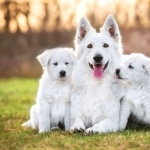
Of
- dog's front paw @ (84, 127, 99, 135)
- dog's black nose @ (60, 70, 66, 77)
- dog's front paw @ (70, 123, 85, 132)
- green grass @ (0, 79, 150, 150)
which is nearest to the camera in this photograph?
green grass @ (0, 79, 150, 150)

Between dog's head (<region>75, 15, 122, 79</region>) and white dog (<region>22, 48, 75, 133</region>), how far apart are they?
30 centimetres

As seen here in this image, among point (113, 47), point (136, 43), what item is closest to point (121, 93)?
point (113, 47)

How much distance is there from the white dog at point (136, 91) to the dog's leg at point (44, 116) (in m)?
1.23

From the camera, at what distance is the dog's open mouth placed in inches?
320

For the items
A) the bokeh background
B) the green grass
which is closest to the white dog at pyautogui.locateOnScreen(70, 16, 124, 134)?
the green grass

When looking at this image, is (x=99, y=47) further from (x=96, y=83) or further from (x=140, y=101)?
(x=140, y=101)

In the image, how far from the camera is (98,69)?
8.18 meters

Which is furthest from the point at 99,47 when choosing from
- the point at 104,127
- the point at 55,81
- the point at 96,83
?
the point at 104,127

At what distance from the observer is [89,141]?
7.28 metres

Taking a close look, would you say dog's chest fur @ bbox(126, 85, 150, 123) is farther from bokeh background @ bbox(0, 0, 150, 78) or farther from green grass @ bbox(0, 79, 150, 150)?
bokeh background @ bbox(0, 0, 150, 78)

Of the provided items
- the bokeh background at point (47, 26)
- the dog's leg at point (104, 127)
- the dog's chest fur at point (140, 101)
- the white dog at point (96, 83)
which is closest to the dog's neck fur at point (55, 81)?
the white dog at point (96, 83)

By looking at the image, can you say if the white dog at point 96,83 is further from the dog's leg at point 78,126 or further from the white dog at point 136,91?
the white dog at point 136,91

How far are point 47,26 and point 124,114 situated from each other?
26.9 m

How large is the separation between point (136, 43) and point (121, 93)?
2161 centimetres
